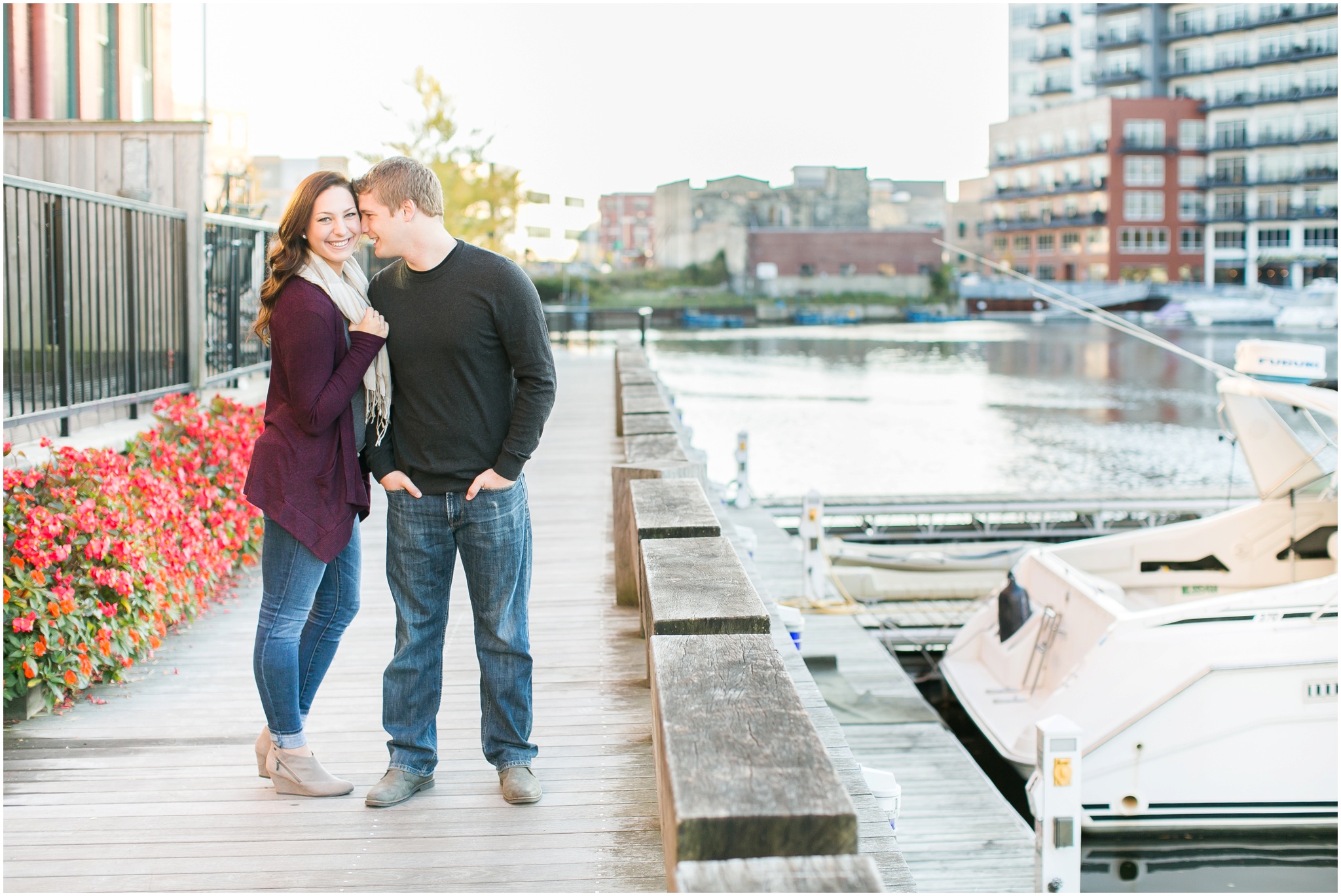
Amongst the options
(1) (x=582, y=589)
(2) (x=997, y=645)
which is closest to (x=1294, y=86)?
(2) (x=997, y=645)

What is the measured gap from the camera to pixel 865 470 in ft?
117

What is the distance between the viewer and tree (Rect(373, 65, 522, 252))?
2602cm

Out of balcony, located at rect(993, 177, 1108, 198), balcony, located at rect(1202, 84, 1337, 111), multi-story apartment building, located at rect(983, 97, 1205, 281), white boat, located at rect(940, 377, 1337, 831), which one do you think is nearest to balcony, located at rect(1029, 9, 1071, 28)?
multi-story apartment building, located at rect(983, 97, 1205, 281)

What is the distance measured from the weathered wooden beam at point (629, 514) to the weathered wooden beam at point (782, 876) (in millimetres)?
3655

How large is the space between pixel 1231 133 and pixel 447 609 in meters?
94.5

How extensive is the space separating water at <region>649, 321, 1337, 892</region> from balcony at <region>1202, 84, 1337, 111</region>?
15.9 m

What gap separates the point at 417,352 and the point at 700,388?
52.1m

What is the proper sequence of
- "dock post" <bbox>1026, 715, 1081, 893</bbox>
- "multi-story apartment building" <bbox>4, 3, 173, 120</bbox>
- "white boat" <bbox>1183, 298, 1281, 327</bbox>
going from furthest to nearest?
"white boat" <bbox>1183, 298, 1281, 327</bbox>, "multi-story apartment building" <bbox>4, 3, 173, 120</bbox>, "dock post" <bbox>1026, 715, 1081, 893</bbox>

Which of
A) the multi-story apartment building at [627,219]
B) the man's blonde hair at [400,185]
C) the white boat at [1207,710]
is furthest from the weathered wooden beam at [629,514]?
the multi-story apartment building at [627,219]

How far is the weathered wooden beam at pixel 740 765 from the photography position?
2.18 meters

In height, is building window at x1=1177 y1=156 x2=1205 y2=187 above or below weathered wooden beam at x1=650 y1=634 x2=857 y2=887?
above

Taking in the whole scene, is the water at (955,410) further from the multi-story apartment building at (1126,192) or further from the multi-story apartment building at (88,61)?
the multi-story apartment building at (88,61)

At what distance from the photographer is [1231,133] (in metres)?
86.8

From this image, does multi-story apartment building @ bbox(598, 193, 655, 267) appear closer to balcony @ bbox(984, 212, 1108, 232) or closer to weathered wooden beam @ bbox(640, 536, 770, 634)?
balcony @ bbox(984, 212, 1108, 232)
